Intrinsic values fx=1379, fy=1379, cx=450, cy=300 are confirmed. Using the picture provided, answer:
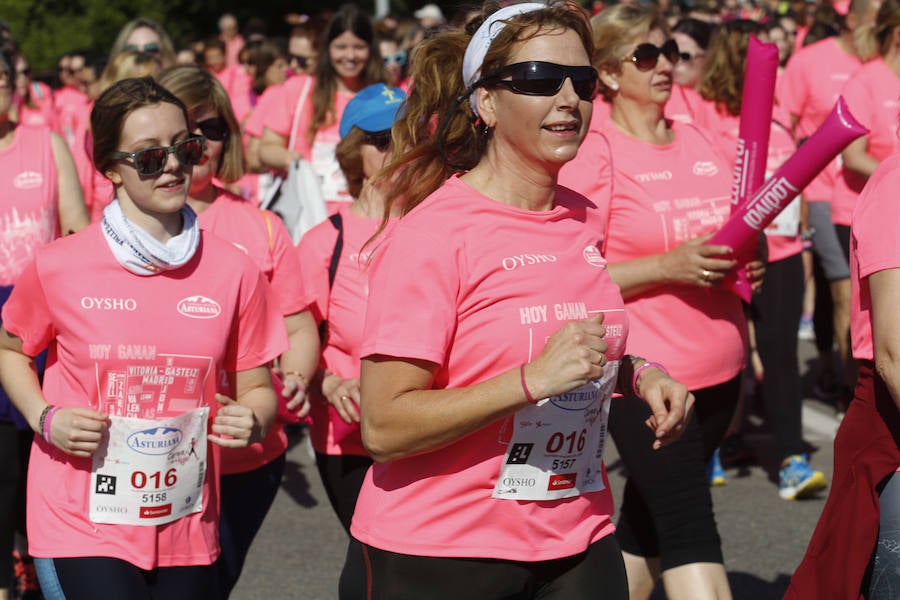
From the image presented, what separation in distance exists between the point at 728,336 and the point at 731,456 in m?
3.25

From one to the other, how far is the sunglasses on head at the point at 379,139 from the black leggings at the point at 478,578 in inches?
79.1

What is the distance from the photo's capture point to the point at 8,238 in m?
5.14

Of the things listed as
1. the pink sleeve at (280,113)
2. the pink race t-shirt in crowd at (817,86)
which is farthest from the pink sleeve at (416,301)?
the pink race t-shirt in crowd at (817,86)

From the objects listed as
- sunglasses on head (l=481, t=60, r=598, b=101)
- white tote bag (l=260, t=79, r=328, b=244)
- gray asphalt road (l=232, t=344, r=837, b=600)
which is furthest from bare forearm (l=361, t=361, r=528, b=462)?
white tote bag (l=260, t=79, r=328, b=244)

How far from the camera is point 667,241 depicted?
4301 mm

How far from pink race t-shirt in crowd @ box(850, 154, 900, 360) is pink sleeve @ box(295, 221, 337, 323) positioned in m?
1.84

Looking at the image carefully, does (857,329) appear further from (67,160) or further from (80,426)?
(67,160)

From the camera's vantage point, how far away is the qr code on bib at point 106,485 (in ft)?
11.3

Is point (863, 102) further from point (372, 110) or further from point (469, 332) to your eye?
point (469, 332)

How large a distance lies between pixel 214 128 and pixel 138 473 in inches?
62.4

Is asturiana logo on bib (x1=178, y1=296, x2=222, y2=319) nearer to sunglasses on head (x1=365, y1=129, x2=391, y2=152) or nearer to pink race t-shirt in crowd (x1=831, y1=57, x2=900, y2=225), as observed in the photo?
sunglasses on head (x1=365, y1=129, x2=391, y2=152)

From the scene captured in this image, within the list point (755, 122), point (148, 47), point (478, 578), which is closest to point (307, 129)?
point (148, 47)

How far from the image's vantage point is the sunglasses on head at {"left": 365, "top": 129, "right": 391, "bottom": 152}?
4.68 meters

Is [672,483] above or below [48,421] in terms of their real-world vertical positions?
below
